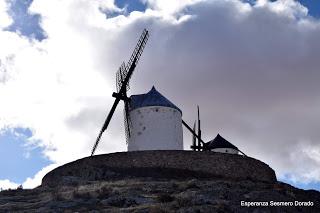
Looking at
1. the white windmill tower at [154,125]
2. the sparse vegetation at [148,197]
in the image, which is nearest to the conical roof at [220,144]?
the white windmill tower at [154,125]

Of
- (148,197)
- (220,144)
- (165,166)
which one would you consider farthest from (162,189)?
(220,144)

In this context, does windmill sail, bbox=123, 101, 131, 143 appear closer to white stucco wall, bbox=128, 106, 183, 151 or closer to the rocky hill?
white stucco wall, bbox=128, 106, 183, 151

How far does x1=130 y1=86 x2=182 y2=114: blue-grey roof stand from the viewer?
125 feet

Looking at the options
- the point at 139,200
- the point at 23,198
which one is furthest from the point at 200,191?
the point at 23,198

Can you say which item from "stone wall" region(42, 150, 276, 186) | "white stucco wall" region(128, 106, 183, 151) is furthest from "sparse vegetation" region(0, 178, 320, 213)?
"white stucco wall" region(128, 106, 183, 151)

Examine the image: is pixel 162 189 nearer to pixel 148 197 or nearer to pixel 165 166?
pixel 148 197

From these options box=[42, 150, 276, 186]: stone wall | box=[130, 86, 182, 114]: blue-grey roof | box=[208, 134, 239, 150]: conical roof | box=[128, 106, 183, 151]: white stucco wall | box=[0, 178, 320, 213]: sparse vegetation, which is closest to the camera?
box=[0, 178, 320, 213]: sparse vegetation

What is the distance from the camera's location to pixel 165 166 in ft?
109

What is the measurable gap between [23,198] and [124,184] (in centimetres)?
518

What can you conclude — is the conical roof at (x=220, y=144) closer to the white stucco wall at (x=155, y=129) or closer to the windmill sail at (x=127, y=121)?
the white stucco wall at (x=155, y=129)

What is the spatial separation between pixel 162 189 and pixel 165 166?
8.27 meters

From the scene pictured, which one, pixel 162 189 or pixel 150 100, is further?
pixel 150 100

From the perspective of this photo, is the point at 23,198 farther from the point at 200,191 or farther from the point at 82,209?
the point at 200,191

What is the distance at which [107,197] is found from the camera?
927 inches
